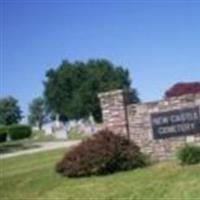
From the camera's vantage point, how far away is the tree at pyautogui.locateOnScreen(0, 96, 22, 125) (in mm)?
107938

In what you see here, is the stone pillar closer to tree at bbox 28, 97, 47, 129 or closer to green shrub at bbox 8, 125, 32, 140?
green shrub at bbox 8, 125, 32, 140

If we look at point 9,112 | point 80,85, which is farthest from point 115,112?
point 9,112

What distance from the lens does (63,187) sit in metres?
17.7

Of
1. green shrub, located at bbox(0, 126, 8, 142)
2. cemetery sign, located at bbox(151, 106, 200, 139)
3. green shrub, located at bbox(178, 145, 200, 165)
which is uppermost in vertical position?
green shrub, located at bbox(0, 126, 8, 142)

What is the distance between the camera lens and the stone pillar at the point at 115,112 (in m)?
21.4

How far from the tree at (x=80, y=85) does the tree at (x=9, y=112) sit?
12.5 metres

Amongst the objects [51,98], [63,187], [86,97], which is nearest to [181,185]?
[63,187]

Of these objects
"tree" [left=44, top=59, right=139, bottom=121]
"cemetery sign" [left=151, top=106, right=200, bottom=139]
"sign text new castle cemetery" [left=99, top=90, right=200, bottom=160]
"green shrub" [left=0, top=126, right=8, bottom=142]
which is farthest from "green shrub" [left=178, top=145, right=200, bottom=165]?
"tree" [left=44, top=59, right=139, bottom=121]

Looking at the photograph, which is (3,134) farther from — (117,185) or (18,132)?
(117,185)

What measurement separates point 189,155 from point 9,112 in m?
92.0

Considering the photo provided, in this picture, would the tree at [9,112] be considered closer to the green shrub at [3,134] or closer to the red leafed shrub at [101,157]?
the green shrub at [3,134]

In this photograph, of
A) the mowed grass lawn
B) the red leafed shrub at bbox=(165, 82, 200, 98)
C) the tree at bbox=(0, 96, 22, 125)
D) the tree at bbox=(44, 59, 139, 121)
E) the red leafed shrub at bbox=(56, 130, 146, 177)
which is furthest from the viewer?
the tree at bbox=(0, 96, 22, 125)

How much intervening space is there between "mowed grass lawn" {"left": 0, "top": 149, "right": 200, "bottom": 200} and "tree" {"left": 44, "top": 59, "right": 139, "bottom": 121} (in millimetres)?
69585

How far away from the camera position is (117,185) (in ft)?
54.3
